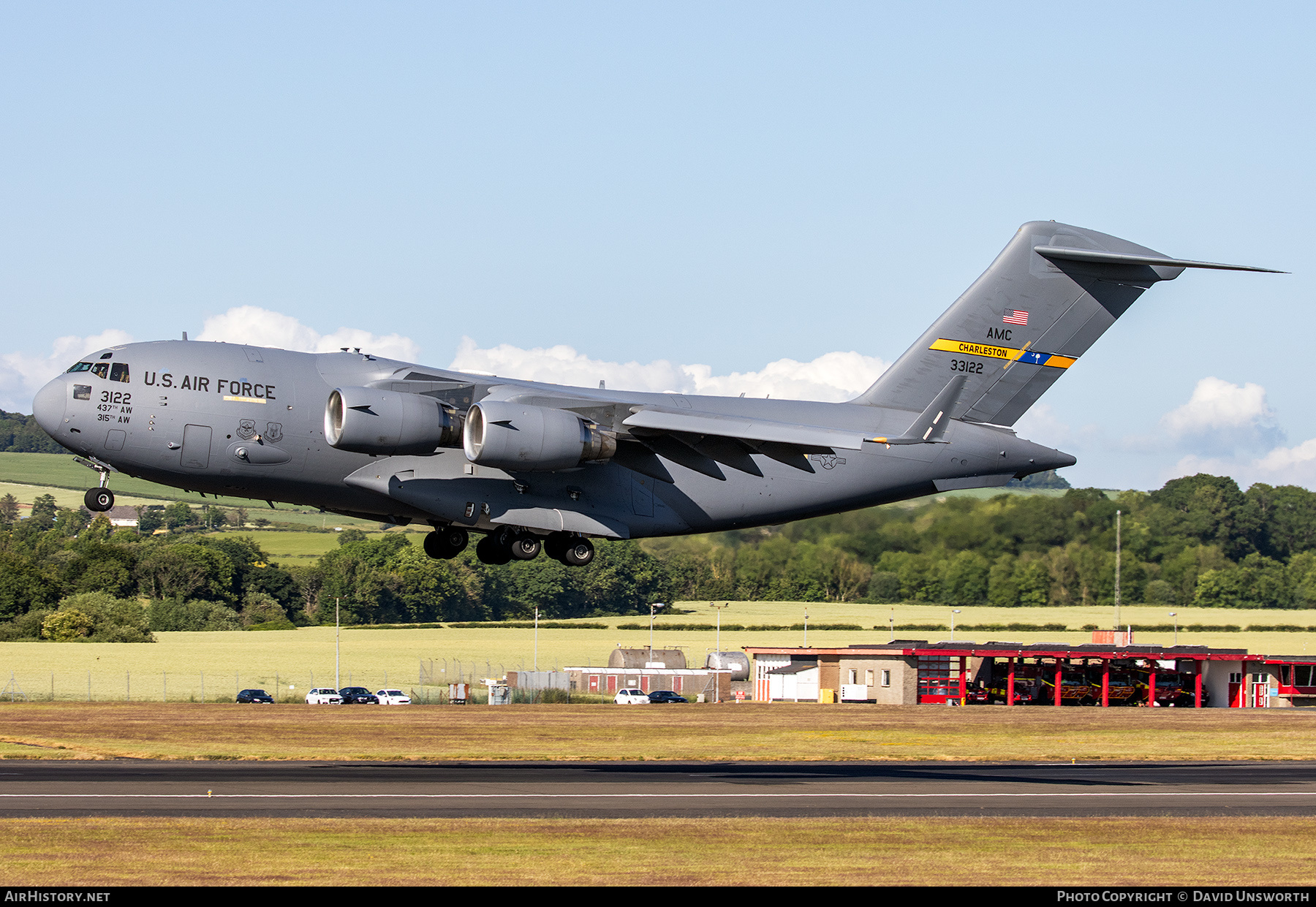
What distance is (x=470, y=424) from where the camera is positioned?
711 inches

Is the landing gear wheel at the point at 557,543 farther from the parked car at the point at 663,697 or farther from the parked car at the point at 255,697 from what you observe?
the parked car at the point at 663,697

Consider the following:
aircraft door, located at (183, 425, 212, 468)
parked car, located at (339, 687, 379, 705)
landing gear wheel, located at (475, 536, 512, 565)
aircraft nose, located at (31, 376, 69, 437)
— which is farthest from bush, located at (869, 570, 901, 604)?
aircraft nose, located at (31, 376, 69, 437)

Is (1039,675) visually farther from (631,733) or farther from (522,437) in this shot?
(522,437)

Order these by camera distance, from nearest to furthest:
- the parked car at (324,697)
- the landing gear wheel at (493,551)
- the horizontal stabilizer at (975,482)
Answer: the landing gear wheel at (493,551)
the horizontal stabilizer at (975,482)
the parked car at (324,697)

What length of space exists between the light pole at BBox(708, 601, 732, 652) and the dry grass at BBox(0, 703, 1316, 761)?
3.02 m

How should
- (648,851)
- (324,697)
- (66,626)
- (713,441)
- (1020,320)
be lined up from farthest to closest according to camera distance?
(66,626) < (324,697) < (1020,320) < (713,441) < (648,851)

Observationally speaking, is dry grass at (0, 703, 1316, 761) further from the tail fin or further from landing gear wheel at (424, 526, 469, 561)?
the tail fin

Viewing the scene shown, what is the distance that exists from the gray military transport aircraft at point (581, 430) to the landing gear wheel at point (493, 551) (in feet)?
0.15

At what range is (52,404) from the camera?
1747 cm

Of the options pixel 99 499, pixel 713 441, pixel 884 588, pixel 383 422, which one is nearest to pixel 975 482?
pixel 713 441

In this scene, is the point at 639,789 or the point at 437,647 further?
the point at 437,647

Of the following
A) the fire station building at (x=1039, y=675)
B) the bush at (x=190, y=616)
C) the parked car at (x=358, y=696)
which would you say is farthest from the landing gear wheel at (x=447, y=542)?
the bush at (x=190, y=616)

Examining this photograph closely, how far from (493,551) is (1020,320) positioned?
29.5 feet

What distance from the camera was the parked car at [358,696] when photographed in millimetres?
46406
